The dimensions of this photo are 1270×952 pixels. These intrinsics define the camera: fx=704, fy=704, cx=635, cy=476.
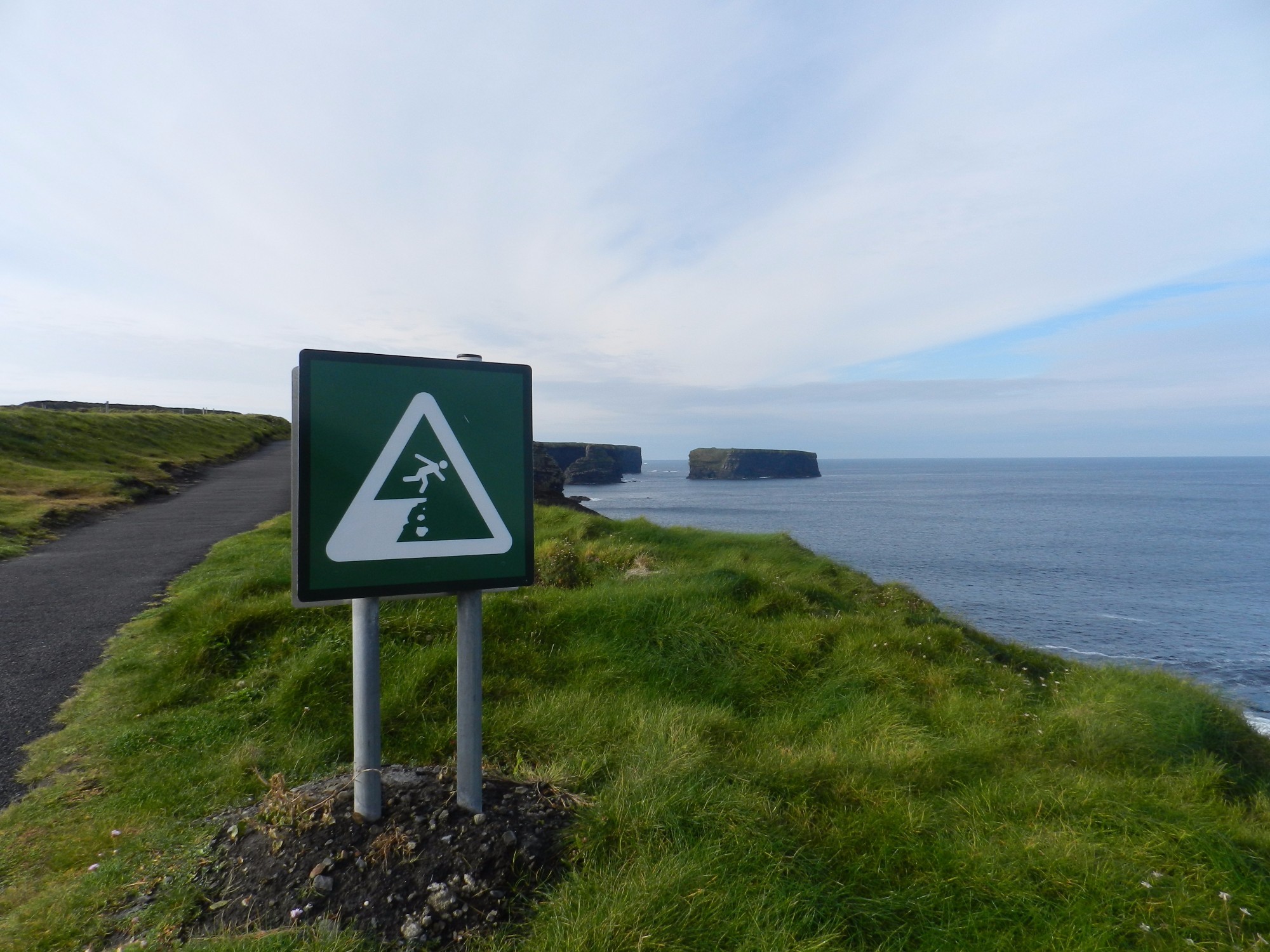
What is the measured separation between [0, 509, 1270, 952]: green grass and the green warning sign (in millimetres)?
1218

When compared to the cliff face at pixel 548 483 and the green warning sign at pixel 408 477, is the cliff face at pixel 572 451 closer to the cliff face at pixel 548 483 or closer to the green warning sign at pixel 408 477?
the cliff face at pixel 548 483

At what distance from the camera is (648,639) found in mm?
6242

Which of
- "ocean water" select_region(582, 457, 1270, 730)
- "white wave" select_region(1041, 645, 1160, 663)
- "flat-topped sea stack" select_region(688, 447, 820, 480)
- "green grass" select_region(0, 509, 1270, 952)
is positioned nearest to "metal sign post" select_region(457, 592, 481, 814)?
"green grass" select_region(0, 509, 1270, 952)

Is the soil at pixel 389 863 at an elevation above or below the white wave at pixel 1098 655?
above

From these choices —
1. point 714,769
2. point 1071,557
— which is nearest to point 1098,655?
point 714,769

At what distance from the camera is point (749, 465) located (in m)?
157

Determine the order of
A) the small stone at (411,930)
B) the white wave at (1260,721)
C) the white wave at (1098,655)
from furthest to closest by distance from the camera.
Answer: the white wave at (1098,655) → the white wave at (1260,721) → the small stone at (411,930)

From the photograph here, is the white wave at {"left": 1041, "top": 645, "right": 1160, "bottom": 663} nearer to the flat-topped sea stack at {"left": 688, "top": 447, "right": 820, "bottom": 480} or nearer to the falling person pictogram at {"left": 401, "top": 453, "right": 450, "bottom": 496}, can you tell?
the falling person pictogram at {"left": 401, "top": 453, "right": 450, "bottom": 496}

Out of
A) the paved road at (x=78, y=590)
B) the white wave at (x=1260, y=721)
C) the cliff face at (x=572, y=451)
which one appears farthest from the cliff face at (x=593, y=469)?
the white wave at (x=1260, y=721)

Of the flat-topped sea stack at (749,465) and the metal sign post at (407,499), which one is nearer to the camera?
the metal sign post at (407,499)

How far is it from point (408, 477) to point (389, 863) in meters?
1.48

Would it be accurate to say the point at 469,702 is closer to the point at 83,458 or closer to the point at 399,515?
the point at 399,515

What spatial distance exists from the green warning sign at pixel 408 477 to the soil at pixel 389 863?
0.99 m

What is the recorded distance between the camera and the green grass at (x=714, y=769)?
2.66m
